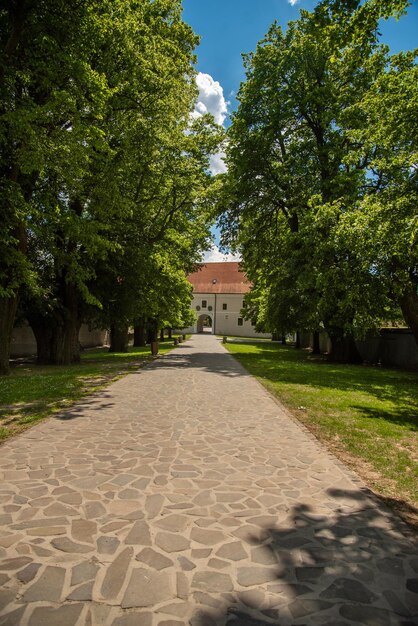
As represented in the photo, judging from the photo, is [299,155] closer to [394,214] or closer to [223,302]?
[394,214]

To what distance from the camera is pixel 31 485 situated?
484 centimetres

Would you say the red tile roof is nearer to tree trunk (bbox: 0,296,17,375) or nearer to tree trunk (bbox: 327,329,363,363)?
tree trunk (bbox: 327,329,363,363)

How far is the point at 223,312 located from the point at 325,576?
7973 centimetres

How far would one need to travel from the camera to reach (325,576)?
10.7ft

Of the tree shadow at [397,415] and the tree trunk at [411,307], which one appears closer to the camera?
the tree shadow at [397,415]

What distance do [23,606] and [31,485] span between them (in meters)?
2.20

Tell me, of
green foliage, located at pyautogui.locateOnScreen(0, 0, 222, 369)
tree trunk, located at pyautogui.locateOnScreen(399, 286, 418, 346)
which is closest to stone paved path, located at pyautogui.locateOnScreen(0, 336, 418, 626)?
green foliage, located at pyautogui.locateOnScreen(0, 0, 222, 369)

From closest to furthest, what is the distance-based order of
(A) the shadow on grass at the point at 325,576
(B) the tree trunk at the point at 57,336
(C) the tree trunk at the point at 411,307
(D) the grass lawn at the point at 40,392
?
(A) the shadow on grass at the point at 325,576, (D) the grass lawn at the point at 40,392, (C) the tree trunk at the point at 411,307, (B) the tree trunk at the point at 57,336

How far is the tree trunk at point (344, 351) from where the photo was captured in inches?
940

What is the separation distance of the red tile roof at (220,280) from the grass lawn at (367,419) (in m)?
66.8

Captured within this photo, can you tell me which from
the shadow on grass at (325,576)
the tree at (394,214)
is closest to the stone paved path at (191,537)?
the shadow on grass at (325,576)

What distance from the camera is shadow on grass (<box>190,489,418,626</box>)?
9.25ft

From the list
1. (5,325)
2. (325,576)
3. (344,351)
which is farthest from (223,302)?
(325,576)

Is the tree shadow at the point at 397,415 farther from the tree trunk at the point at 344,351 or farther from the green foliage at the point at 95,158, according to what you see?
the tree trunk at the point at 344,351
